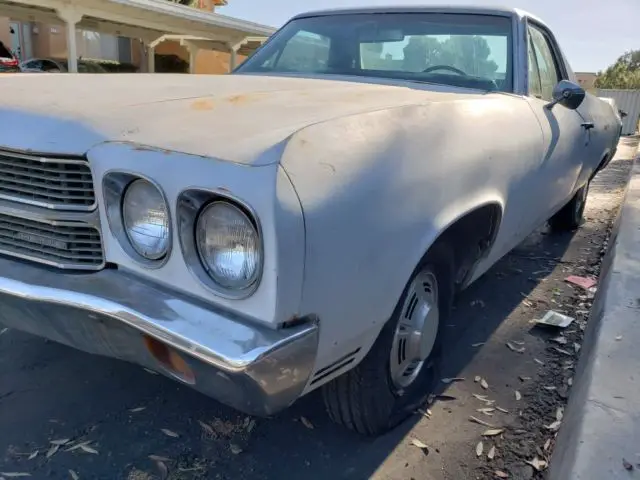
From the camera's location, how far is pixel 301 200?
1.46m

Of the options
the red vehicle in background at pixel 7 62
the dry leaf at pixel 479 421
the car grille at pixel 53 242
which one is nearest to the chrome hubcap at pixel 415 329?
the dry leaf at pixel 479 421

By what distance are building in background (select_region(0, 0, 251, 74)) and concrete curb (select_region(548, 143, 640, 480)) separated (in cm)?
2518

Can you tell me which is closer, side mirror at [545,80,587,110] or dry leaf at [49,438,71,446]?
dry leaf at [49,438,71,446]

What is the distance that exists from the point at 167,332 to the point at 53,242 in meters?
0.62

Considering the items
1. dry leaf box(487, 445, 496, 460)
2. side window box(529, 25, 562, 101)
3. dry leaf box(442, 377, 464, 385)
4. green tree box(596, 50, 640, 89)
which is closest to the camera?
dry leaf box(487, 445, 496, 460)

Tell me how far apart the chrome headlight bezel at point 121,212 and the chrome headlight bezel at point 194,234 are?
0.18 ft

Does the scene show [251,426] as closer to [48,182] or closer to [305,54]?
[48,182]

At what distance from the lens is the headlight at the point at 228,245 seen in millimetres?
1488

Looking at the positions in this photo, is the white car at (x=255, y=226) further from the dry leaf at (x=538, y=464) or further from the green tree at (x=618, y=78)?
the green tree at (x=618, y=78)

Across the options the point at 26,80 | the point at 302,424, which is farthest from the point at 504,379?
the point at 26,80

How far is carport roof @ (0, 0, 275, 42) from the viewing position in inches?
633

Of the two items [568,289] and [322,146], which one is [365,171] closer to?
[322,146]

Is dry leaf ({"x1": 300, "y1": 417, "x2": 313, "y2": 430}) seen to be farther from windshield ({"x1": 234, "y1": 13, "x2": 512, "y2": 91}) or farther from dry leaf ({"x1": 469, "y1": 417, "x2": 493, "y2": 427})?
windshield ({"x1": 234, "y1": 13, "x2": 512, "y2": 91})

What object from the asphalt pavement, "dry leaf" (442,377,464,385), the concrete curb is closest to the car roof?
the concrete curb
